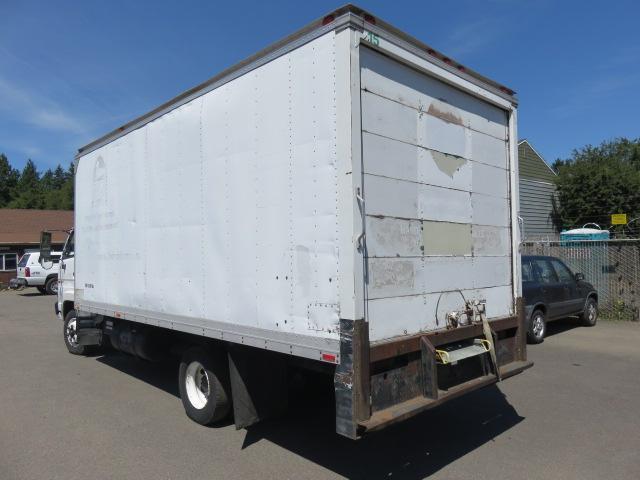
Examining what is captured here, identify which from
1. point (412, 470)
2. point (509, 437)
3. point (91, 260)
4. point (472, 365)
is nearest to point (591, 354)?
point (509, 437)

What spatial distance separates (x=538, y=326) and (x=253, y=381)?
7207 millimetres

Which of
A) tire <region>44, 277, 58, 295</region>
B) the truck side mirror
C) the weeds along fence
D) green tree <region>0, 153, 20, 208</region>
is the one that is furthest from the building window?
green tree <region>0, 153, 20, 208</region>

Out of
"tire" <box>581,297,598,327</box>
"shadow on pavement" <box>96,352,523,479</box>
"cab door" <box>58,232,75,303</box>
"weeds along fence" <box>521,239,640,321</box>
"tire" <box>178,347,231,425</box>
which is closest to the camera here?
"shadow on pavement" <box>96,352,523,479</box>

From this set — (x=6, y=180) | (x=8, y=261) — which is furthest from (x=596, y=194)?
(x=6, y=180)

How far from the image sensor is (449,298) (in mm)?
4508

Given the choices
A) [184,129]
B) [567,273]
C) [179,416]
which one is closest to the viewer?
[184,129]

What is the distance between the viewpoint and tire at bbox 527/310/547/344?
9727 mm

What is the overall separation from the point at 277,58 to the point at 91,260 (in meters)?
4.53

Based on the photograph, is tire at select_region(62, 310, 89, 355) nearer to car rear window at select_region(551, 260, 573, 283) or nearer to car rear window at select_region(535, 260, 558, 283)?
car rear window at select_region(535, 260, 558, 283)

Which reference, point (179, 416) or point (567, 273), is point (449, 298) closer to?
point (179, 416)

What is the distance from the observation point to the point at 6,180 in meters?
92.7

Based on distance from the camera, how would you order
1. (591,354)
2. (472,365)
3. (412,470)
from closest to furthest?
(412,470) < (472,365) < (591,354)

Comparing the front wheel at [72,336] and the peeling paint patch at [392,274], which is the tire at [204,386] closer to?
the peeling paint patch at [392,274]

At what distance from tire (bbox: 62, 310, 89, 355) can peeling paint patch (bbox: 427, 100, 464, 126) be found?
23.7 feet
